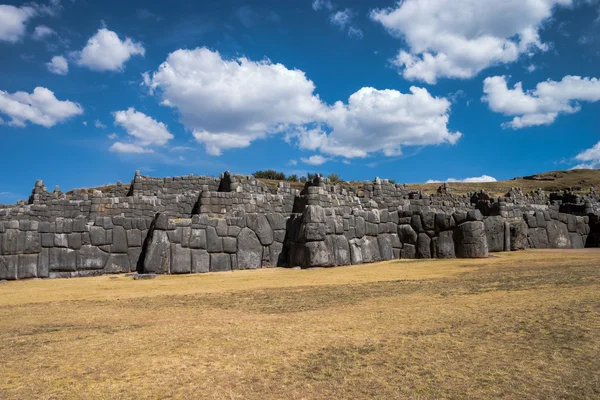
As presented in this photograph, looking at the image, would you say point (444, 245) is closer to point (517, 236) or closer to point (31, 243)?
point (517, 236)

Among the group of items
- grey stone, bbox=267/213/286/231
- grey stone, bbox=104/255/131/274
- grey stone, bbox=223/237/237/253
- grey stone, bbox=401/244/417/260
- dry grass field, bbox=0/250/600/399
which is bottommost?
dry grass field, bbox=0/250/600/399

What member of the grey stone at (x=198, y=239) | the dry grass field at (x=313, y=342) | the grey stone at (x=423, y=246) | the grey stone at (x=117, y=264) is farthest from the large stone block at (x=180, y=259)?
the grey stone at (x=423, y=246)

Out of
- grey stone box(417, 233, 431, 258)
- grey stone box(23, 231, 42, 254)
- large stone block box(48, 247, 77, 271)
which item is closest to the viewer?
grey stone box(23, 231, 42, 254)

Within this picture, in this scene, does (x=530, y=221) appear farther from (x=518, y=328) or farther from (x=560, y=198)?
(x=560, y=198)

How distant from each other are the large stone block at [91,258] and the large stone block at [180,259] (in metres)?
1.82

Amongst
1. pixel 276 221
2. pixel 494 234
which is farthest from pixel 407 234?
pixel 276 221

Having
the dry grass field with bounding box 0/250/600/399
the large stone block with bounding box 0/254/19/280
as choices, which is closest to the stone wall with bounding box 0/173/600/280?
the large stone block with bounding box 0/254/19/280

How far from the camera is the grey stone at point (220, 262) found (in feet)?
40.1

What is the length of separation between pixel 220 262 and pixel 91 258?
3.34 metres

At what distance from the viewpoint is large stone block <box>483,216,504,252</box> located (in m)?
16.0

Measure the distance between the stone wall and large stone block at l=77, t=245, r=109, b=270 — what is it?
0.08 ft

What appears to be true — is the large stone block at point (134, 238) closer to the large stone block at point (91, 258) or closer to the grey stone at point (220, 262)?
the large stone block at point (91, 258)

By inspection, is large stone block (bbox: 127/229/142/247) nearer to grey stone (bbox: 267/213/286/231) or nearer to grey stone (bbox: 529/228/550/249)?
grey stone (bbox: 267/213/286/231)

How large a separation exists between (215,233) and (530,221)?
13.8 m
